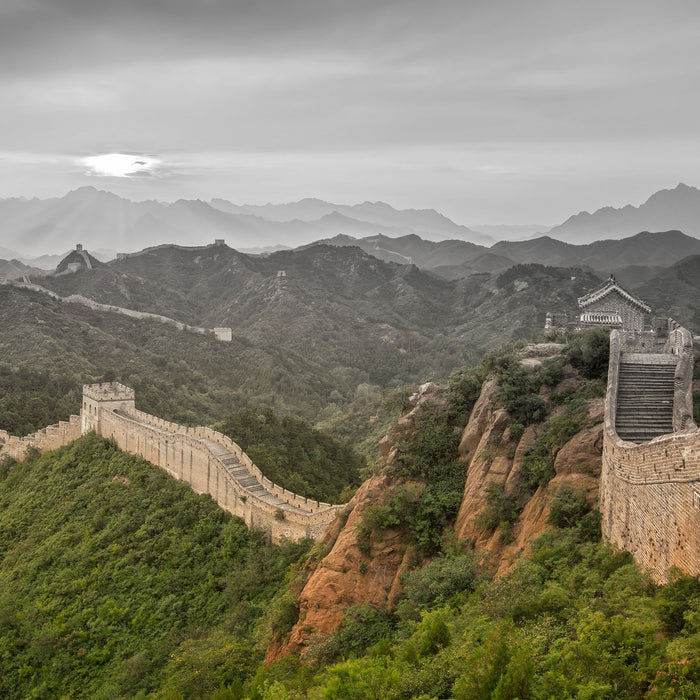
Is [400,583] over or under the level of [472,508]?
under

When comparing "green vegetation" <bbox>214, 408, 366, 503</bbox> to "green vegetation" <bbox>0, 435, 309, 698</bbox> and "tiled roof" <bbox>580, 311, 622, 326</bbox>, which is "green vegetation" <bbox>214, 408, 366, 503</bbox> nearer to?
"green vegetation" <bbox>0, 435, 309, 698</bbox>

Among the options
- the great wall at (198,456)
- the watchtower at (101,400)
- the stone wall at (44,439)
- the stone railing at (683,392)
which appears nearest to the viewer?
the stone railing at (683,392)

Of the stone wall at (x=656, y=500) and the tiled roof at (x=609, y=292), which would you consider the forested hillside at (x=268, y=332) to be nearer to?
the tiled roof at (x=609, y=292)

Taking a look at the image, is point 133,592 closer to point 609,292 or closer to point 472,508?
point 472,508

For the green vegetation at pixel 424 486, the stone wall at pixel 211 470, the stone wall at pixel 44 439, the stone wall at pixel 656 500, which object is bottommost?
the stone wall at pixel 44 439

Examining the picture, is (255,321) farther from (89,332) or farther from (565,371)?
(565,371)

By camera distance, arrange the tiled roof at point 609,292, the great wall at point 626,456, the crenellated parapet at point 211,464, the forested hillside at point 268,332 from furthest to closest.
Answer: the forested hillside at point 268,332 → the tiled roof at point 609,292 → the crenellated parapet at point 211,464 → the great wall at point 626,456

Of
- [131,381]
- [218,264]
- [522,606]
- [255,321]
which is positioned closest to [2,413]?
[131,381]

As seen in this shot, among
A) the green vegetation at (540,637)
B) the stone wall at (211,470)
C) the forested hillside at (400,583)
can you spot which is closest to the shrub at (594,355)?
the forested hillside at (400,583)

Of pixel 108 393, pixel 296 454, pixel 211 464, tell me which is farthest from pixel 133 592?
pixel 108 393
